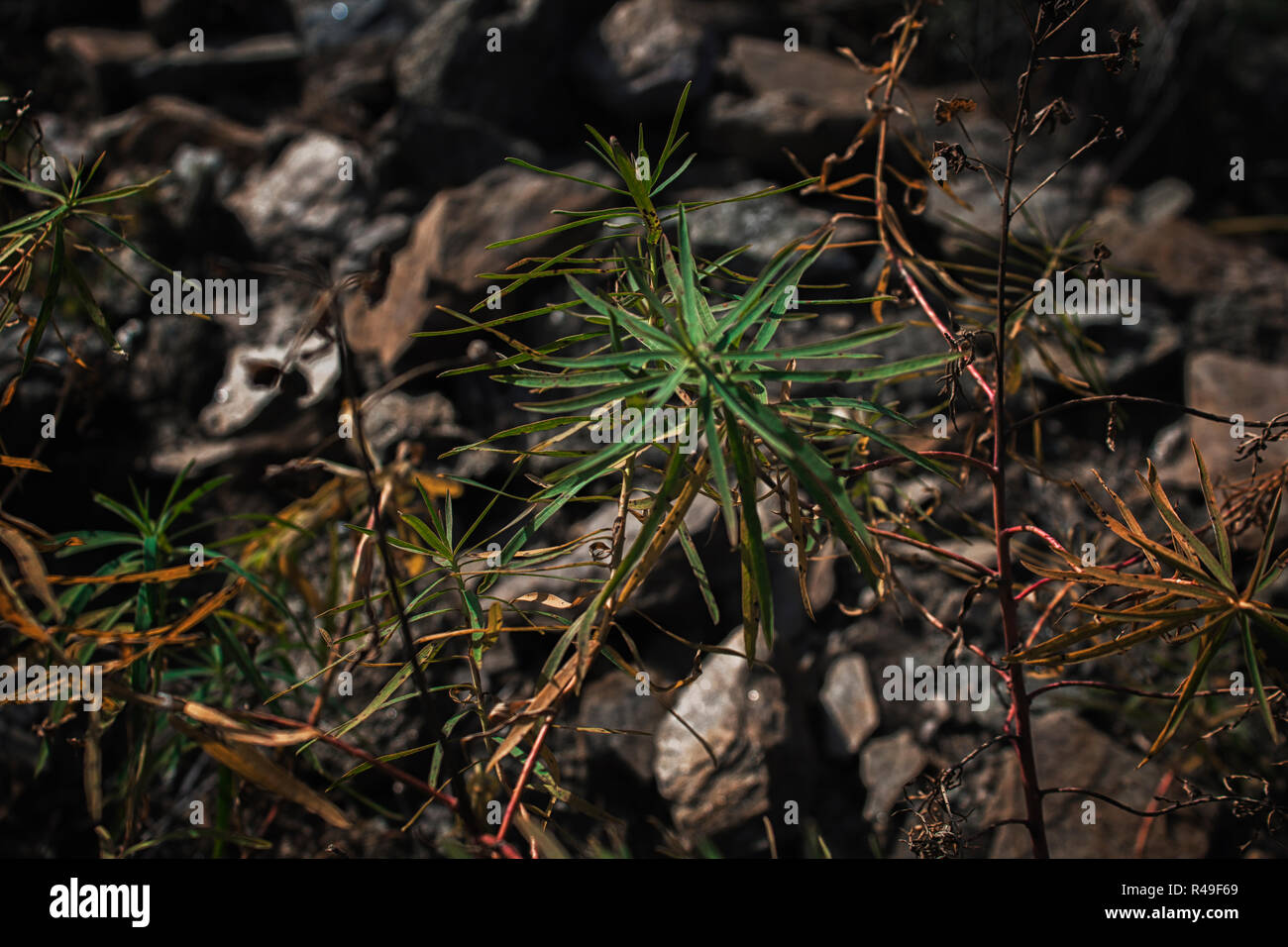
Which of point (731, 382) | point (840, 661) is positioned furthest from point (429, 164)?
point (731, 382)

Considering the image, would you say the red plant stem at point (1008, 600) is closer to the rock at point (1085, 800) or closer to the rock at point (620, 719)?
the rock at point (1085, 800)

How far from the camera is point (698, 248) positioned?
2.81 m

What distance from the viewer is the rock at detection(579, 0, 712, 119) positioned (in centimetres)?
358

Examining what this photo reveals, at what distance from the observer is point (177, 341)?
9.96 ft

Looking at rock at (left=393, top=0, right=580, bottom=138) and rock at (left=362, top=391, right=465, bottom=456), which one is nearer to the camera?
rock at (left=362, top=391, right=465, bottom=456)

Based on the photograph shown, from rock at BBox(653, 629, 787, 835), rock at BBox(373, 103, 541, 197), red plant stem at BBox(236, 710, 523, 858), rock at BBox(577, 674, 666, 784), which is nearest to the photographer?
red plant stem at BBox(236, 710, 523, 858)

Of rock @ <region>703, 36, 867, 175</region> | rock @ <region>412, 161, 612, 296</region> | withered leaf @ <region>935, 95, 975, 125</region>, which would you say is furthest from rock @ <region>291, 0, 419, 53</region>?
withered leaf @ <region>935, 95, 975, 125</region>

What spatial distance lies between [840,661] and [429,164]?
265 centimetres

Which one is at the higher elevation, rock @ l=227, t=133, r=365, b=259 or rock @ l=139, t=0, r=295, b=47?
rock @ l=139, t=0, r=295, b=47

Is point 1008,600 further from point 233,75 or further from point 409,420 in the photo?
point 233,75

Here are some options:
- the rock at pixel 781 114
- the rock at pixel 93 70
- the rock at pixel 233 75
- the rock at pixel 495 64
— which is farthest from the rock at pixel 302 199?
the rock at pixel 781 114

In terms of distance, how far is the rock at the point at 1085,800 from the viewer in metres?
1.78

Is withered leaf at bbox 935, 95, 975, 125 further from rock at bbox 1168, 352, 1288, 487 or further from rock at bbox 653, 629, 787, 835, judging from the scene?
rock at bbox 1168, 352, 1288, 487

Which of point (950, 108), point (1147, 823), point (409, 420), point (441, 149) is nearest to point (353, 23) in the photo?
point (441, 149)
